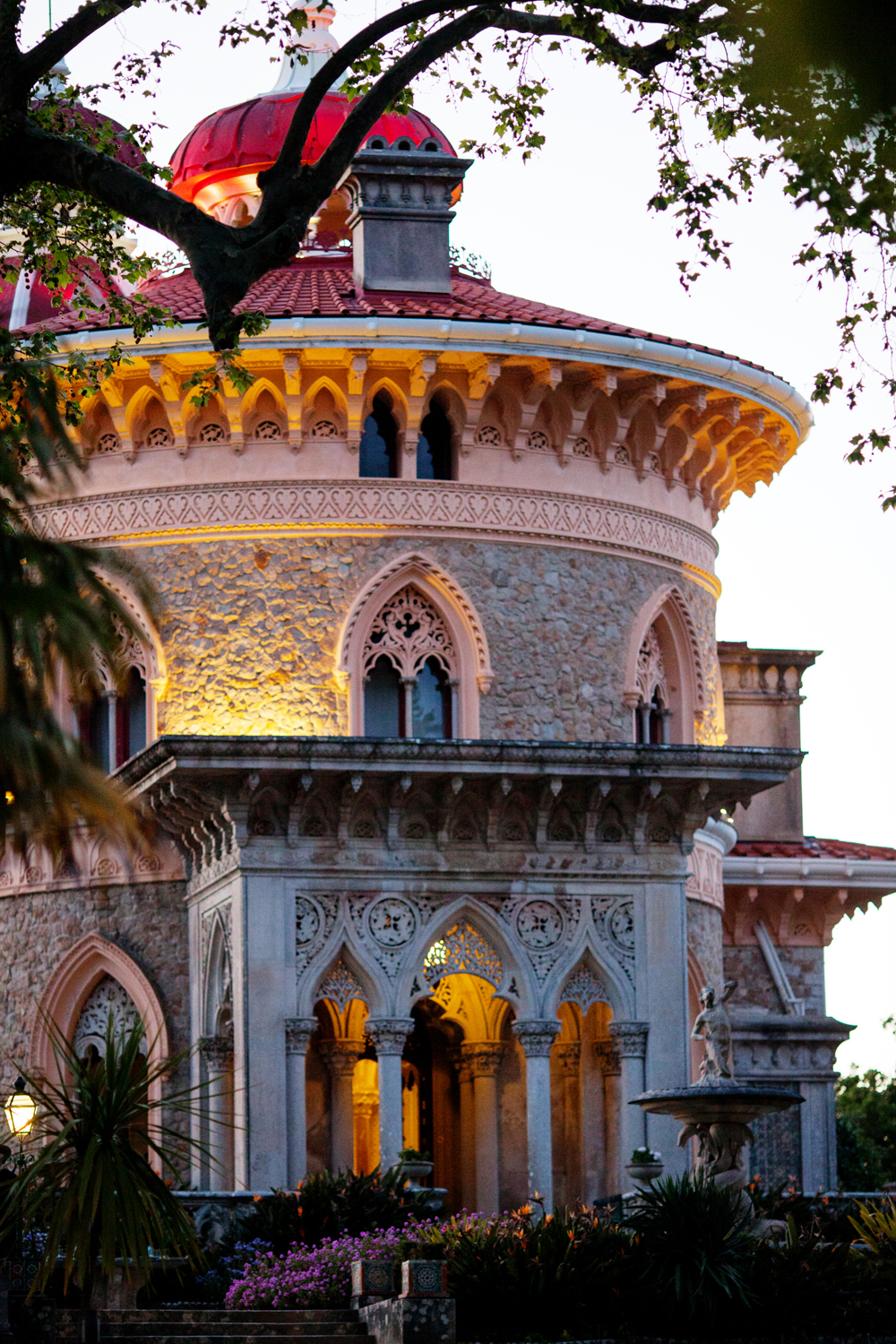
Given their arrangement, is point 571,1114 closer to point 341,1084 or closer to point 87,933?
point 341,1084

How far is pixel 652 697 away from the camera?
2461 cm

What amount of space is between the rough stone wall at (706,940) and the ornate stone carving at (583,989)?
3.77m

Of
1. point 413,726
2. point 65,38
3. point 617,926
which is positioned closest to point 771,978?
point 413,726

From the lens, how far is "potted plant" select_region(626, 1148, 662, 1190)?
1827 cm

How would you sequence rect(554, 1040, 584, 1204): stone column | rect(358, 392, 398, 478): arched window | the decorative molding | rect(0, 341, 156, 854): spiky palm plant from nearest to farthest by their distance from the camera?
rect(0, 341, 156, 854): spiky palm plant < rect(554, 1040, 584, 1204): stone column < the decorative molding < rect(358, 392, 398, 478): arched window

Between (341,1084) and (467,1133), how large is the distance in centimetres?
167

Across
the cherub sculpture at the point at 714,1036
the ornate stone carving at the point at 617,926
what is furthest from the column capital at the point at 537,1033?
the cherub sculpture at the point at 714,1036

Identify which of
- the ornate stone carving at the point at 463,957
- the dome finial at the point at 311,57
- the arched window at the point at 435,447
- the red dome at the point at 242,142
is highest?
the dome finial at the point at 311,57

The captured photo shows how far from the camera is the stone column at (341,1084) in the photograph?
2127 cm

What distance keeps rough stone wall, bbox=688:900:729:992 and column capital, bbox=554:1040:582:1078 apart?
261cm

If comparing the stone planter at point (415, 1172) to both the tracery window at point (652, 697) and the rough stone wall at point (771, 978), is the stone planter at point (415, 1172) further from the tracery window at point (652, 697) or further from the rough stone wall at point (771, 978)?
the rough stone wall at point (771, 978)

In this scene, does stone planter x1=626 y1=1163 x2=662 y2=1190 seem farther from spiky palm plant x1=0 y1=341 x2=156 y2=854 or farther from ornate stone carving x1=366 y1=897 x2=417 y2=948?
spiky palm plant x1=0 y1=341 x2=156 y2=854

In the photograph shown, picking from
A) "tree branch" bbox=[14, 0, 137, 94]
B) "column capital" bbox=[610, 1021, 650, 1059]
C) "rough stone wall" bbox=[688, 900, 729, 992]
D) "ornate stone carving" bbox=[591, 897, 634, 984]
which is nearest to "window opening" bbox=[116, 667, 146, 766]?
"ornate stone carving" bbox=[591, 897, 634, 984]

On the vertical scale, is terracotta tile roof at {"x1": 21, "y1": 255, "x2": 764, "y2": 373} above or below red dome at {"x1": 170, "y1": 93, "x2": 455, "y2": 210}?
below
